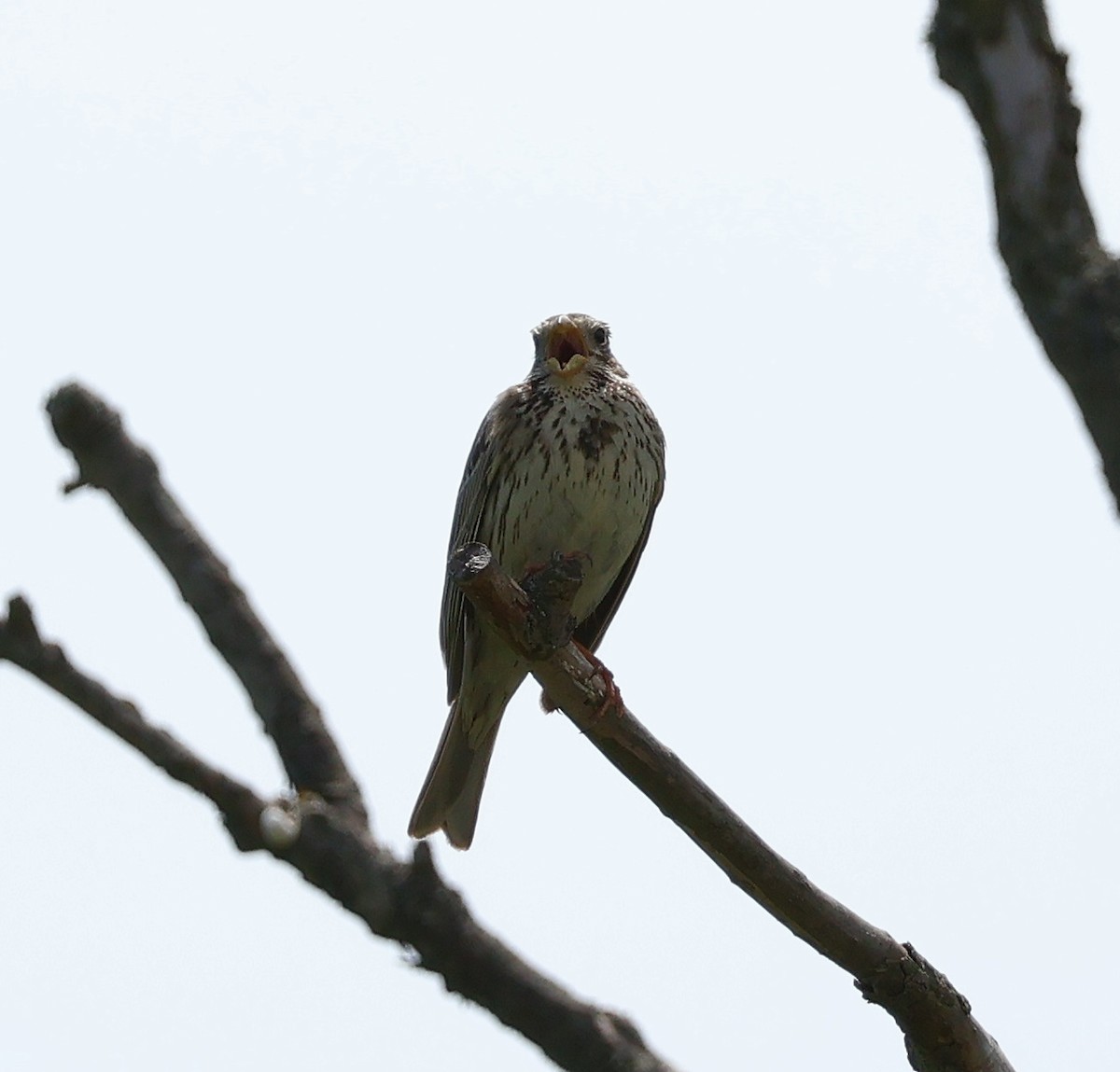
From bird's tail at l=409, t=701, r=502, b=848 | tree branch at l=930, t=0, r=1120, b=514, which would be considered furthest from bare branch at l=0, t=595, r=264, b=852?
bird's tail at l=409, t=701, r=502, b=848

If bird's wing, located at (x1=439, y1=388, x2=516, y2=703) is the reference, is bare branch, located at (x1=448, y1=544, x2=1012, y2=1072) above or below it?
below

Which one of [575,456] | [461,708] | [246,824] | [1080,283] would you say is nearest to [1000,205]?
[1080,283]

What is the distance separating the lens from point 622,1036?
3701 millimetres

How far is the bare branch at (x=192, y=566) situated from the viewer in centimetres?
406

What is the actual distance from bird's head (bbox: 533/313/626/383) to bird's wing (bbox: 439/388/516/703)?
271 millimetres

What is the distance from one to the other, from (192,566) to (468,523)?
3875mm

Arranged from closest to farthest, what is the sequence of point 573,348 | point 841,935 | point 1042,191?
1. point 1042,191
2. point 841,935
3. point 573,348

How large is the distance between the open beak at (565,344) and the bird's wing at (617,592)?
64 cm

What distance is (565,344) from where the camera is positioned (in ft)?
27.3

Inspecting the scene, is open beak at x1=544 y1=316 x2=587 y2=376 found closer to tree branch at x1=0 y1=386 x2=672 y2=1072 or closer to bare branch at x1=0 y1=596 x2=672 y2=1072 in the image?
tree branch at x1=0 y1=386 x2=672 y2=1072

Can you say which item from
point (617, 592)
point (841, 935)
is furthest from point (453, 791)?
point (841, 935)

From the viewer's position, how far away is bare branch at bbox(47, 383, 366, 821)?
4062mm

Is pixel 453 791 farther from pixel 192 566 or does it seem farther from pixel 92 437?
pixel 92 437

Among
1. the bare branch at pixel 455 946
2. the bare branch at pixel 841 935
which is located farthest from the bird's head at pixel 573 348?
the bare branch at pixel 455 946
